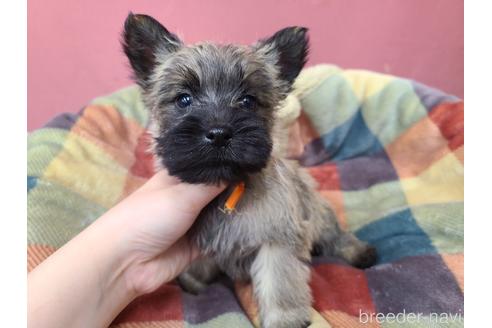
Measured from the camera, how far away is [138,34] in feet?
6.05

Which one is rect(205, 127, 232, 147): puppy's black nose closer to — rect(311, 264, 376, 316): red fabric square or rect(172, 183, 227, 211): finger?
rect(172, 183, 227, 211): finger

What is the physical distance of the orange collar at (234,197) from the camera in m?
1.91

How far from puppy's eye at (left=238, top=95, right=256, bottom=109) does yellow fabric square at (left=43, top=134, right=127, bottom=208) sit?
52.8 inches

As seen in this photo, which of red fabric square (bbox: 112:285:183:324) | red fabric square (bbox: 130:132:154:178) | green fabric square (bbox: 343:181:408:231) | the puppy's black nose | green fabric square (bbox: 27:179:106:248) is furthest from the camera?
red fabric square (bbox: 130:132:154:178)

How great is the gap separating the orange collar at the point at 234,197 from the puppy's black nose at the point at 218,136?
0.37 m

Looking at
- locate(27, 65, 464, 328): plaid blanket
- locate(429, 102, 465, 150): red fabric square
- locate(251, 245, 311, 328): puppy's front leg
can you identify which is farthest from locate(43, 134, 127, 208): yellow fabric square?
locate(429, 102, 465, 150): red fabric square

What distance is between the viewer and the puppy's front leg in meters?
1.92

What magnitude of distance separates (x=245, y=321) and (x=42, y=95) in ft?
4.91

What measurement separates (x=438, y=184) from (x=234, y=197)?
1645 mm

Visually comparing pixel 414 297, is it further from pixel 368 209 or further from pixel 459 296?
pixel 368 209

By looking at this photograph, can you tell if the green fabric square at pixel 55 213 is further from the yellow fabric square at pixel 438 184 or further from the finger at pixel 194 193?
the yellow fabric square at pixel 438 184

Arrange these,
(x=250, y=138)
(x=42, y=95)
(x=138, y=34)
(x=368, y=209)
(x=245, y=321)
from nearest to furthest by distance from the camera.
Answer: (x=250, y=138) → (x=138, y=34) → (x=245, y=321) → (x=42, y=95) → (x=368, y=209)

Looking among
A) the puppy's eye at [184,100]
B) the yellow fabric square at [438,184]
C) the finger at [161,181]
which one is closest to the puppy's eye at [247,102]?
the puppy's eye at [184,100]
